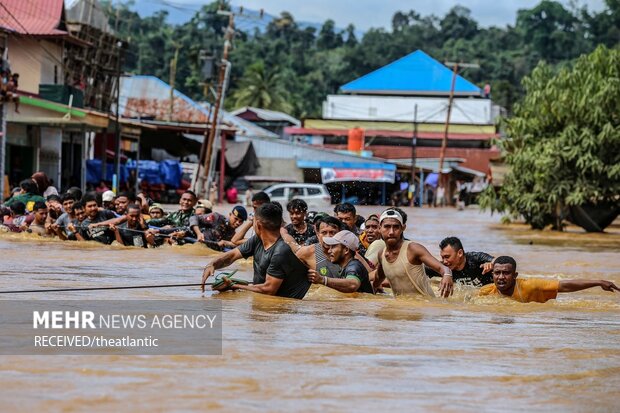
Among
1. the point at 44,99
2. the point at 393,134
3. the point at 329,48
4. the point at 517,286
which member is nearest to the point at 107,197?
the point at 517,286

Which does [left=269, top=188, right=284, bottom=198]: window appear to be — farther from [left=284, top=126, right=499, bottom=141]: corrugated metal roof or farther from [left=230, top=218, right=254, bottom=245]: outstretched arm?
[left=230, top=218, right=254, bottom=245]: outstretched arm

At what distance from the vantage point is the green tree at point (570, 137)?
3256 centimetres

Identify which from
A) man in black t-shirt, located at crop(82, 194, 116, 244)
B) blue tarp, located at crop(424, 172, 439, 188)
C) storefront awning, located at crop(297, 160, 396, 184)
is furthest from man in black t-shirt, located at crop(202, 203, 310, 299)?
blue tarp, located at crop(424, 172, 439, 188)

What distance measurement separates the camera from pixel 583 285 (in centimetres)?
1105

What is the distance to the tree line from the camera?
92.2 m

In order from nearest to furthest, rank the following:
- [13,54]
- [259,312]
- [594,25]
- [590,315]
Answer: [259,312] < [590,315] < [13,54] < [594,25]

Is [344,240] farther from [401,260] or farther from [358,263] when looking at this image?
[401,260]

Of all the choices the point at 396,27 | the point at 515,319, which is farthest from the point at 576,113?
the point at 396,27

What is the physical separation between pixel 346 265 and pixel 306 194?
38041 millimetres

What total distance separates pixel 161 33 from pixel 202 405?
101m

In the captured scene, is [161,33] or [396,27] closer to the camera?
[161,33]

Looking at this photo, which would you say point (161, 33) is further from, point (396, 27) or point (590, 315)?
point (590, 315)

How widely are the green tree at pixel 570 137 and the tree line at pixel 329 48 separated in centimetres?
4171

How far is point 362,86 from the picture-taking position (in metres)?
82.6
